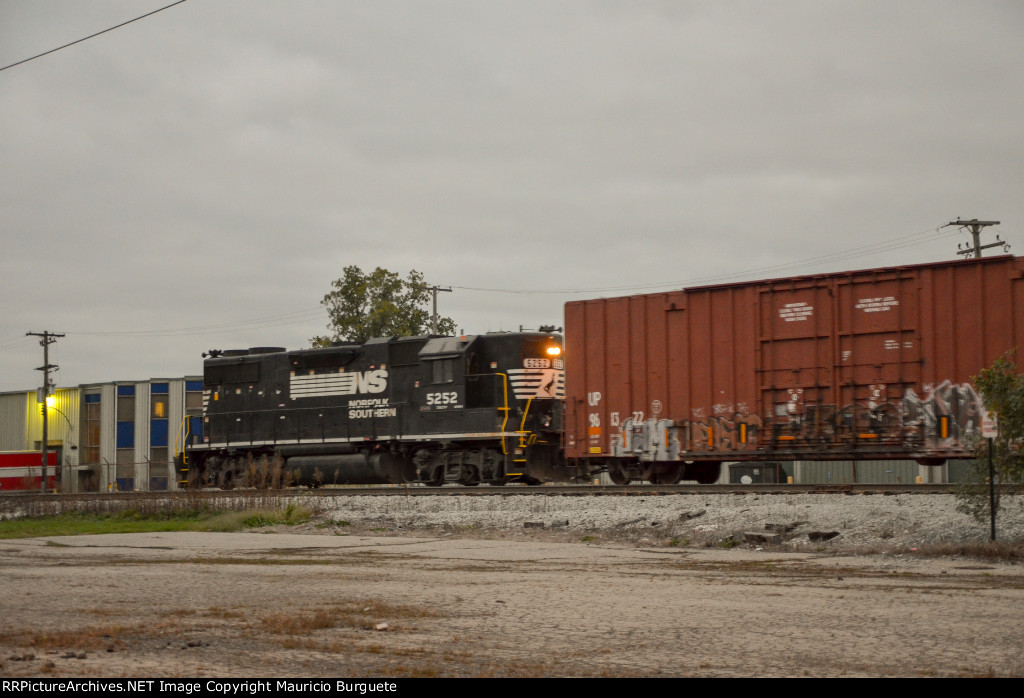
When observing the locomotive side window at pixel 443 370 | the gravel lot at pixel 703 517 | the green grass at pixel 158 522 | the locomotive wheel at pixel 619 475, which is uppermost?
the locomotive side window at pixel 443 370

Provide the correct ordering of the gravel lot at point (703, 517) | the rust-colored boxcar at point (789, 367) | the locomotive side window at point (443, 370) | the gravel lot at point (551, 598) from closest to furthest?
the gravel lot at point (551, 598), the gravel lot at point (703, 517), the rust-colored boxcar at point (789, 367), the locomotive side window at point (443, 370)

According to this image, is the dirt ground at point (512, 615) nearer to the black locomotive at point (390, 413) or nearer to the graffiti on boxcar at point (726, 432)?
the graffiti on boxcar at point (726, 432)

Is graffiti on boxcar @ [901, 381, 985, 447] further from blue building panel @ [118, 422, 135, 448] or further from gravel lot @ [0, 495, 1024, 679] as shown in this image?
blue building panel @ [118, 422, 135, 448]

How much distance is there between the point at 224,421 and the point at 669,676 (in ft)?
83.4

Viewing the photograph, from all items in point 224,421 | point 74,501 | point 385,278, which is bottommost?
point 74,501

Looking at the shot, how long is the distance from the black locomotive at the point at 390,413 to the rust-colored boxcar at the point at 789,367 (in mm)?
2208

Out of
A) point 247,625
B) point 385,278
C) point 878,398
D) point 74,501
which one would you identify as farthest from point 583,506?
point 385,278

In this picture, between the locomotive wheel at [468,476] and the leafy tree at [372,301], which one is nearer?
the locomotive wheel at [468,476]

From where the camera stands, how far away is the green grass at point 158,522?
61.8ft

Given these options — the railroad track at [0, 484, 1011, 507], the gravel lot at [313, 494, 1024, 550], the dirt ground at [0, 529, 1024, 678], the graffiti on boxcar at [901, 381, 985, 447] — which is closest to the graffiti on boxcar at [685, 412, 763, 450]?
the railroad track at [0, 484, 1011, 507]

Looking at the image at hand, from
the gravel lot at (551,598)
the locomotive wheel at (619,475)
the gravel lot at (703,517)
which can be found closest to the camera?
the gravel lot at (551,598)

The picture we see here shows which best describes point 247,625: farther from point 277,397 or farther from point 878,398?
point 277,397

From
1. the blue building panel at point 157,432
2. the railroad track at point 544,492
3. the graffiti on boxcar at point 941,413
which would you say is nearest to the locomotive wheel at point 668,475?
the railroad track at point 544,492
